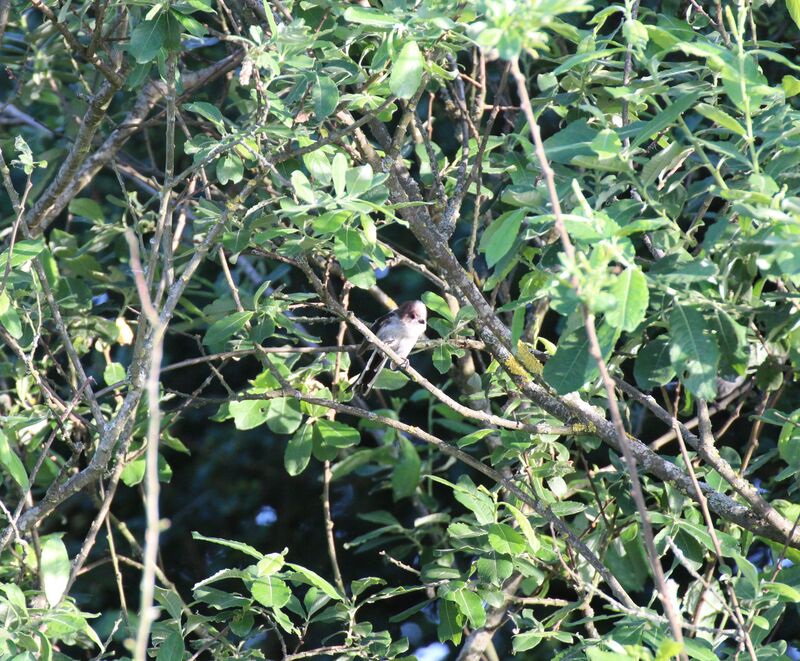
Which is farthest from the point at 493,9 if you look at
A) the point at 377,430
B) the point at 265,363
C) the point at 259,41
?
the point at 377,430

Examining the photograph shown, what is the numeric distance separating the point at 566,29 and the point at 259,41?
0.79 metres

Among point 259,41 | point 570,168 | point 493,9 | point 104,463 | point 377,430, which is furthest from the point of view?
point 377,430

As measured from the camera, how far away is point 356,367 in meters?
5.44

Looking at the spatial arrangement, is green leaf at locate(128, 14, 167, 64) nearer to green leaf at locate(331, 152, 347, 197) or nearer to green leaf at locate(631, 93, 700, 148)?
green leaf at locate(331, 152, 347, 197)

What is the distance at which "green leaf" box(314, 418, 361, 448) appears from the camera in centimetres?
366

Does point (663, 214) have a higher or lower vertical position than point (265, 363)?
higher

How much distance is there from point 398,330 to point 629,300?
8.84ft

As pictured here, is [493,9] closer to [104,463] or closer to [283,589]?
[283,589]

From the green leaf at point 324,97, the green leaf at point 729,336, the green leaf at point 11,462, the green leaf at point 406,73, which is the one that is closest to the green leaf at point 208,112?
the green leaf at point 324,97

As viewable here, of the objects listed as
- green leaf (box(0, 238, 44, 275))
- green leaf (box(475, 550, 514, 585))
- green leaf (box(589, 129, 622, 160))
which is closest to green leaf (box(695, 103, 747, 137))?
green leaf (box(589, 129, 622, 160))

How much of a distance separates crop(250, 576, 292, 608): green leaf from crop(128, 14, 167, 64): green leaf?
158 centimetres

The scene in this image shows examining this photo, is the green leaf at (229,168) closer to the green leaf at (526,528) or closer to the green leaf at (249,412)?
the green leaf at (249,412)

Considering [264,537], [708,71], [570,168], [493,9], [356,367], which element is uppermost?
[493,9]

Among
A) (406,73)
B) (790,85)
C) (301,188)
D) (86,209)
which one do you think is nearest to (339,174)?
(301,188)
